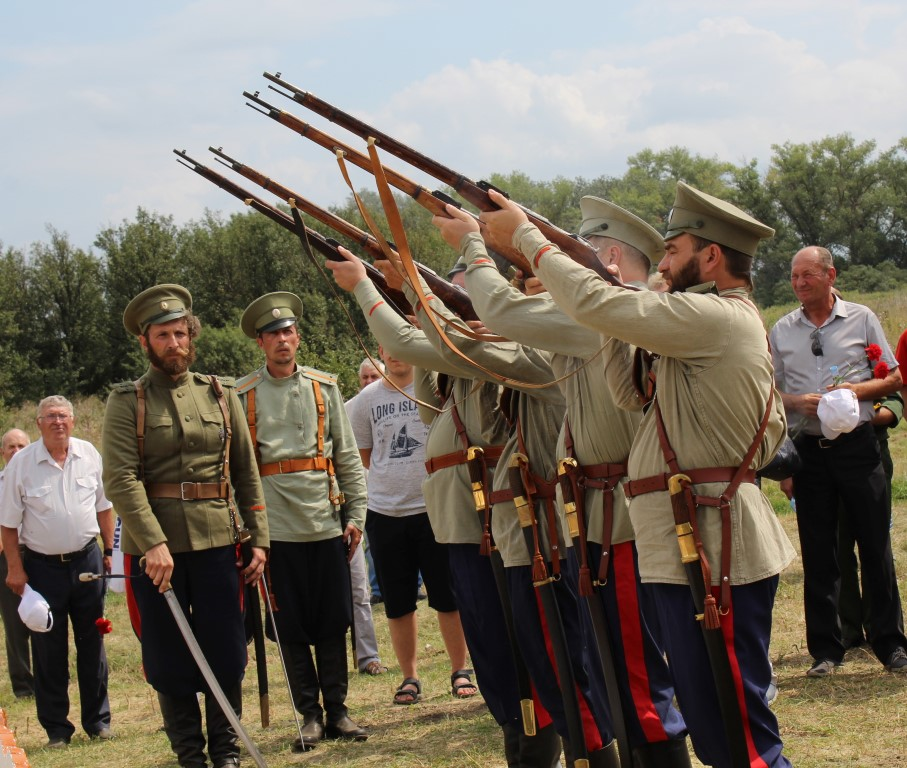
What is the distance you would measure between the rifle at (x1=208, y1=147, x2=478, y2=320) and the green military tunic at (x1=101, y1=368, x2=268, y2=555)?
1.11 metres

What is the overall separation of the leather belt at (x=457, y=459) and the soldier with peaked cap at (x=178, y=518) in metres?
1.18

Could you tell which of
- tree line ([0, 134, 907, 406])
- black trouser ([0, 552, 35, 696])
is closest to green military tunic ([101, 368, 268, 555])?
black trouser ([0, 552, 35, 696])

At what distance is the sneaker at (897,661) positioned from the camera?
Result: 6.32 meters

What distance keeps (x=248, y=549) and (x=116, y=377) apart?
40612mm

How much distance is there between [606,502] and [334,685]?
3038 millimetres

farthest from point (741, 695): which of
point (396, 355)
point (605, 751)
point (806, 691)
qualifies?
point (806, 691)

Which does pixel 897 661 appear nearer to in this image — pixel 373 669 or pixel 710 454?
pixel 710 454

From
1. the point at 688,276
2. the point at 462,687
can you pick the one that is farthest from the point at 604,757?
the point at 462,687

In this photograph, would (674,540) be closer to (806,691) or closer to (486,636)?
(486,636)

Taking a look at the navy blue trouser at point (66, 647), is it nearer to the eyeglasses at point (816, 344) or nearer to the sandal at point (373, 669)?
the sandal at point (373, 669)

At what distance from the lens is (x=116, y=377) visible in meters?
44.6

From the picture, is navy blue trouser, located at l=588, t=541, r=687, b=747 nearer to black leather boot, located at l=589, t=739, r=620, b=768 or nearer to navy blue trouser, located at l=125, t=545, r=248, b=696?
black leather boot, located at l=589, t=739, r=620, b=768

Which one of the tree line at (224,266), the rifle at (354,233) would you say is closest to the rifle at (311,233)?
the rifle at (354,233)

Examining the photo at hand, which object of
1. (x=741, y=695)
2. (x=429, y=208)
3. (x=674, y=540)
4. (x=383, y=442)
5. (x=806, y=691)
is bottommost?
(x=806, y=691)
